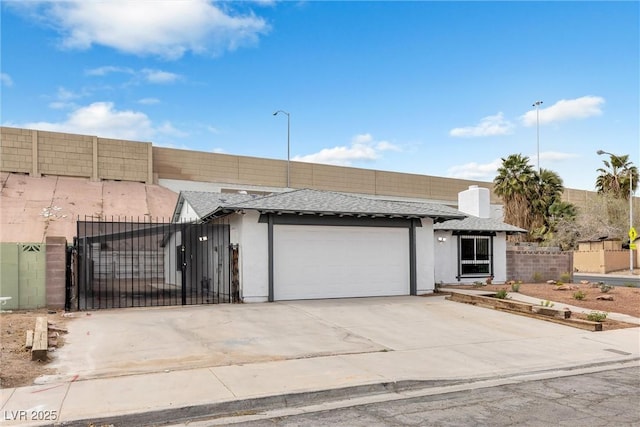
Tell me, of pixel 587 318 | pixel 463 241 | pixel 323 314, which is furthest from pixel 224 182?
pixel 587 318

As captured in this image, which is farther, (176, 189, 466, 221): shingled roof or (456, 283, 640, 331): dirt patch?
(176, 189, 466, 221): shingled roof

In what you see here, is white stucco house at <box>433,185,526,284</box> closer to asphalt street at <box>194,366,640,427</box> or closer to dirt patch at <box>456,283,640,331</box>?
dirt patch at <box>456,283,640,331</box>

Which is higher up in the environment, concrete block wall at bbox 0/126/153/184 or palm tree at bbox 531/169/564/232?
concrete block wall at bbox 0/126/153/184

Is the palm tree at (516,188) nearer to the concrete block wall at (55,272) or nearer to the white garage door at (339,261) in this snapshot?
the white garage door at (339,261)

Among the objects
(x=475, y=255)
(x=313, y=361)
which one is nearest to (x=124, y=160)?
(x=475, y=255)

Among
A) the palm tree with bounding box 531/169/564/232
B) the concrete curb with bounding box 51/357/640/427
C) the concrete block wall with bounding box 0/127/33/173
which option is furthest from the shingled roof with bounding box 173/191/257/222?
the palm tree with bounding box 531/169/564/232

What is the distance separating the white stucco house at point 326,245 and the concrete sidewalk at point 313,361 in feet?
5.18

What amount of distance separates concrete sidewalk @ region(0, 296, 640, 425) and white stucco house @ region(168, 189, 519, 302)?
1.58m

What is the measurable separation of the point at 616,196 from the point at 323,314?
4817 cm

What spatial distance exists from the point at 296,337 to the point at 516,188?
35781mm

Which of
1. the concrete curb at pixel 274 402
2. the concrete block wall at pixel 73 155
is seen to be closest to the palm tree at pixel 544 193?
the concrete block wall at pixel 73 155

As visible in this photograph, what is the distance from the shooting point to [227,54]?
2334 cm

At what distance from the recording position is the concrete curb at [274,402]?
19.6 feet

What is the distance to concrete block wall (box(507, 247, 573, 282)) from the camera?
2630cm
